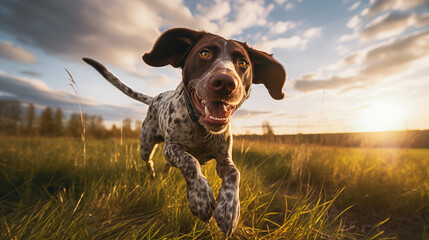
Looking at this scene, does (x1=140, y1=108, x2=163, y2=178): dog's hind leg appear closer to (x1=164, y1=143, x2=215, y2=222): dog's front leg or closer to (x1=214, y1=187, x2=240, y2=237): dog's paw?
(x1=164, y1=143, x2=215, y2=222): dog's front leg

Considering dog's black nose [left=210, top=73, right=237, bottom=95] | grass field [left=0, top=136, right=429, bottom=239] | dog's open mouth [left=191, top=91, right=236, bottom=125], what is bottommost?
grass field [left=0, top=136, right=429, bottom=239]

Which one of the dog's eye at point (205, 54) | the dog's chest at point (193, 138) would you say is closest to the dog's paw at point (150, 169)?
the dog's chest at point (193, 138)

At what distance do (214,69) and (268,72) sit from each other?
1.21 metres

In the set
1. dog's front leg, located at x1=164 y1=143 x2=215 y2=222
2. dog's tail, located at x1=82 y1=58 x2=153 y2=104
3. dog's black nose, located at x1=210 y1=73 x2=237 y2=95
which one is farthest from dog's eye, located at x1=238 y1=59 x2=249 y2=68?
dog's tail, located at x1=82 y1=58 x2=153 y2=104

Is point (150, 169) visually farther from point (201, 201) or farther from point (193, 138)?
point (201, 201)

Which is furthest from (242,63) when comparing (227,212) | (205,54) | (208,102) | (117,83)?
(117,83)

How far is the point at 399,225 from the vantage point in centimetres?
327

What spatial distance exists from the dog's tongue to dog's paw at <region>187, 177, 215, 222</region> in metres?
0.62

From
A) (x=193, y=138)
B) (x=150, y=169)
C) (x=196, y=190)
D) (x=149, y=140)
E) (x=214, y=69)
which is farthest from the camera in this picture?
(x=149, y=140)

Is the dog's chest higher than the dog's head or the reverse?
the reverse

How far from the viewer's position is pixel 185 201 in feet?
7.63

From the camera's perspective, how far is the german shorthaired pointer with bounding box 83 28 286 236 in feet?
5.62

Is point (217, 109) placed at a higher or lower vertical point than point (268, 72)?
lower

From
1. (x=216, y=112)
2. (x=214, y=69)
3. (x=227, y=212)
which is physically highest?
(x=214, y=69)
